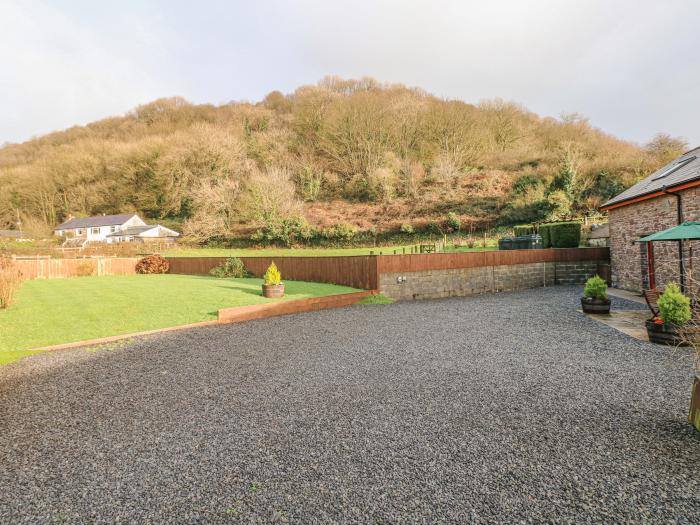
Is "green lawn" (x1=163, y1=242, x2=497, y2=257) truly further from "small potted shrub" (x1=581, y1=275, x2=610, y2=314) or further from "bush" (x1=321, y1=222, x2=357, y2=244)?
"small potted shrub" (x1=581, y1=275, x2=610, y2=314)

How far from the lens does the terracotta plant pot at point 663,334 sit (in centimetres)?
614

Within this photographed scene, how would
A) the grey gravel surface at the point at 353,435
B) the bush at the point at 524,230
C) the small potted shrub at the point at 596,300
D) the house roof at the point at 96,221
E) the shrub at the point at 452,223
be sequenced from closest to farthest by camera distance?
1. the grey gravel surface at the point at 353,435
2. the small potted shrub at the point at 596,300
3. the bush at the point at 524,230
4. the shrub at the point at 452,223
5. the house roof at the point at 96,221

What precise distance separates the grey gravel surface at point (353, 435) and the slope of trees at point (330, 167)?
2227 cm

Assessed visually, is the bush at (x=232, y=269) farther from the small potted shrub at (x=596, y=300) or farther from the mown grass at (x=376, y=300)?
the small potted shrub at (x=596, y=300)

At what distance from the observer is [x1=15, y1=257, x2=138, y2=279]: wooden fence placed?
754 inches

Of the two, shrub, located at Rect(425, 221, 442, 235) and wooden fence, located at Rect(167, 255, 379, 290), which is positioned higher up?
shrub, located at Rect(425, 221, 442, 235)

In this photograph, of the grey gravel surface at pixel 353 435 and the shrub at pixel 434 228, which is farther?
the shrub at pixel 434 228

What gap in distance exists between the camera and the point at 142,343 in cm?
712

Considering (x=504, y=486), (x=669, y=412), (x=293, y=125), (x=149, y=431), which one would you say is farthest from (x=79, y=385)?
(x=293, y=125)

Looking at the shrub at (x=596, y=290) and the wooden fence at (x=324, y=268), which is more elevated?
the wooden fence at (x=324, y=268)

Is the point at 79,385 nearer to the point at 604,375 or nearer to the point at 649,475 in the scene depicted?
the point at 649,475

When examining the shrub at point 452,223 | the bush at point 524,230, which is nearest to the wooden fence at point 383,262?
the bush at point 524,230

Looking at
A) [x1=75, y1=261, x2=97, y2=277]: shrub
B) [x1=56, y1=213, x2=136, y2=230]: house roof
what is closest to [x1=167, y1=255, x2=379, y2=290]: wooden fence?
[x1=75, y1=261, x2=97, y2=277]: shrub

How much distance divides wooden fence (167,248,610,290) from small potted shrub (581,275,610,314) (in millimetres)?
5176
